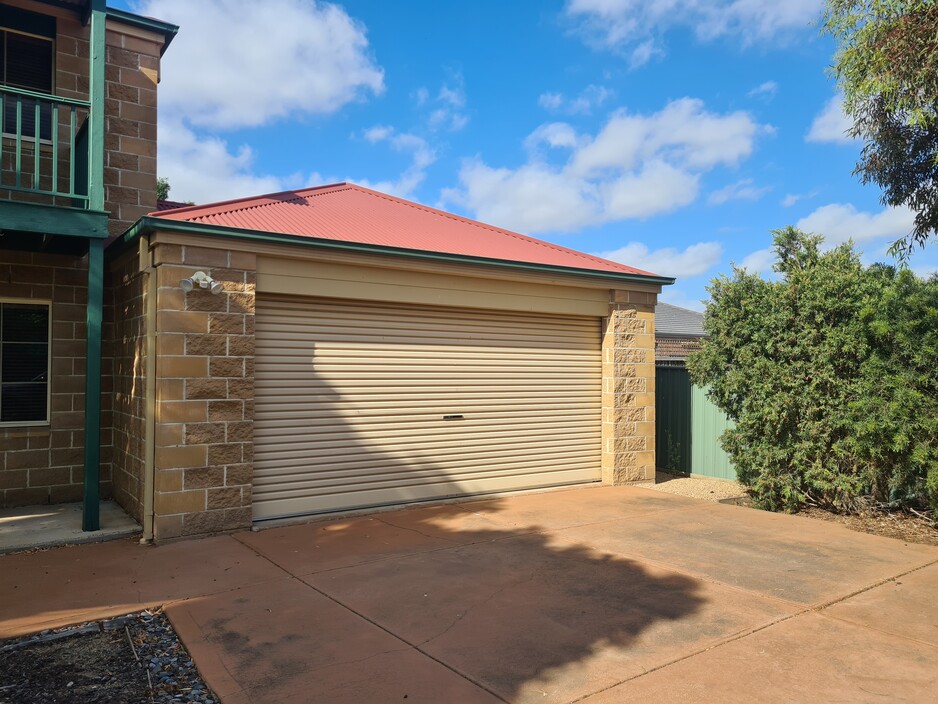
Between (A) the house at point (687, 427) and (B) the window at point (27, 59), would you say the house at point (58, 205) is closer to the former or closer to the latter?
(B) the window at point (27, 59)

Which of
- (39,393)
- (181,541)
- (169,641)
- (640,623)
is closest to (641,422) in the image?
(640,623)

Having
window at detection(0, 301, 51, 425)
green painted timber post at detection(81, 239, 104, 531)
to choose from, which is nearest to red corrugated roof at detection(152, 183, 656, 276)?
green painted timber post at detection(81, 239, 104, 531)

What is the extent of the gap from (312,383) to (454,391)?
1989mm

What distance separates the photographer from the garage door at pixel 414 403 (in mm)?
7523

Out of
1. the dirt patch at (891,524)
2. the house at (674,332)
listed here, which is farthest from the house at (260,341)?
the house at (674,332)

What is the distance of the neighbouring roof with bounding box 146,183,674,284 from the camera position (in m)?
7.44

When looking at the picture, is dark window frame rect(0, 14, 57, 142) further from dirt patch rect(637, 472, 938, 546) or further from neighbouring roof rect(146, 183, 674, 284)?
dirt patch rect(637, 472, 938, 546)

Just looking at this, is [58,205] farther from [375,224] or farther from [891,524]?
[891,524]

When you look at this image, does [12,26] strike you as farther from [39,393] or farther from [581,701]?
[581,701]

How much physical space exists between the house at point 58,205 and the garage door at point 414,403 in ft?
6.95

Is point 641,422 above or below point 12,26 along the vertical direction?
below

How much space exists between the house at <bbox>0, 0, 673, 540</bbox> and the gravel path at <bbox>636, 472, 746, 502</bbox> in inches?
21.8

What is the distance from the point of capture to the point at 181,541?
6.68m

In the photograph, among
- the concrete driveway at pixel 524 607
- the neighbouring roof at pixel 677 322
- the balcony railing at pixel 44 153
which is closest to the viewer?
the concrete driveway at pixel 524 607
